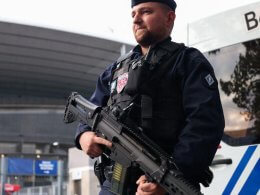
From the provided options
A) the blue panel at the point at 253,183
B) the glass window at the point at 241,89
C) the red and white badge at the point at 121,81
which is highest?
the red and white badge at the point at 121,81

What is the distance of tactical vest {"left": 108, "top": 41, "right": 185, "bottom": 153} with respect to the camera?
2096 mm

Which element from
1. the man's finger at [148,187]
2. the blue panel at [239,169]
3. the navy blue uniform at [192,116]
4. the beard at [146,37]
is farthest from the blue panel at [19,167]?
the man's finger at [148,187]

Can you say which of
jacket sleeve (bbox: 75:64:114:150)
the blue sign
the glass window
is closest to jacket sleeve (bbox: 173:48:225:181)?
jacket sleeve (bbox: 75:64:114:150)

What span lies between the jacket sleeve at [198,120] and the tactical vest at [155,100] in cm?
5

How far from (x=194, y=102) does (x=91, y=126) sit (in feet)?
1.85

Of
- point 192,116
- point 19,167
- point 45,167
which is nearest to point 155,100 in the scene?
point 192,116

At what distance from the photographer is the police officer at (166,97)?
76.7 inches

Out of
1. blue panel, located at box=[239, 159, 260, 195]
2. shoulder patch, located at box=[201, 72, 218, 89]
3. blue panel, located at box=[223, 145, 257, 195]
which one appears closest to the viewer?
shoulder patch, located at box=[201, 72, 218, 89]

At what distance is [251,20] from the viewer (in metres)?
3.47

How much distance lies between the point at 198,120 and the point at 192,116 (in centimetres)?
4

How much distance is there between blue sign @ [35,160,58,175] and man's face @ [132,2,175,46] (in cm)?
1945

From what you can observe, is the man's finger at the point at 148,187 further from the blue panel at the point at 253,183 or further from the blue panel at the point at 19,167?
the blue panel at the point at 19,167

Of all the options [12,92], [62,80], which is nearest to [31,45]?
[62,80]

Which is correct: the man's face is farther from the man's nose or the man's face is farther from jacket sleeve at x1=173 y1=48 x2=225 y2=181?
jacket sleeve at x1=173 y1=48 x2=225 y2=181
